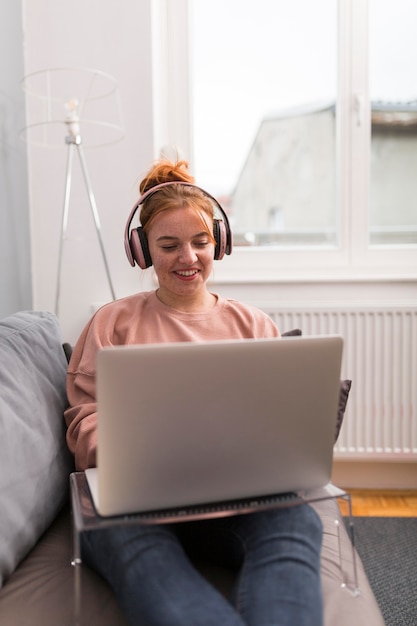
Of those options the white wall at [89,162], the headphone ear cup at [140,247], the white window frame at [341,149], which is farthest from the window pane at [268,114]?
the headphone ear cup at [140,247]

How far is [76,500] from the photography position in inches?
38.7

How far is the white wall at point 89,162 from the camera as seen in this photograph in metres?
2.31

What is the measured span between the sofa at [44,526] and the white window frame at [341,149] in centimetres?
129

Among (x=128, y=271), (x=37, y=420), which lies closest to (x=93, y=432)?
(x=37, y=420)

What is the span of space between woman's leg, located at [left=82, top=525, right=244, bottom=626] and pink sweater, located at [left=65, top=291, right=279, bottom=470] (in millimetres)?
242

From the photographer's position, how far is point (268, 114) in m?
2.62

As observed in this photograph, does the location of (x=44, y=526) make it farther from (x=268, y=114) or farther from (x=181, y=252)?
(x=268, y=114)

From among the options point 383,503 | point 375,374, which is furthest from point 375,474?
point 375,374

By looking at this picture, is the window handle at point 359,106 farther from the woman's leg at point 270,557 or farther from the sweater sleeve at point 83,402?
the woman's leg at point 270,557

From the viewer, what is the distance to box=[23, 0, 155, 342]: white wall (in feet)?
7.59

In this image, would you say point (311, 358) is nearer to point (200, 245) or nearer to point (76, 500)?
point (76, 500)

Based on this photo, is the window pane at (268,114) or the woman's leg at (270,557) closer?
the woman's leg at (270,557)

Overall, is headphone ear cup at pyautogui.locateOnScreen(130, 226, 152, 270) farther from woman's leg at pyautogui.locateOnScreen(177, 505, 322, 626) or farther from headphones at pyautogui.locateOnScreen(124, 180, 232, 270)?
woman's leg at pyautogui.locateOnScreen(177, 505, 322, 626)

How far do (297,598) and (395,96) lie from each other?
2242 mm
